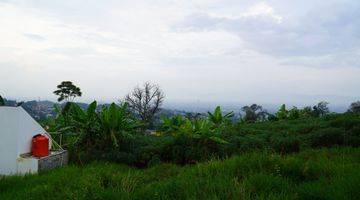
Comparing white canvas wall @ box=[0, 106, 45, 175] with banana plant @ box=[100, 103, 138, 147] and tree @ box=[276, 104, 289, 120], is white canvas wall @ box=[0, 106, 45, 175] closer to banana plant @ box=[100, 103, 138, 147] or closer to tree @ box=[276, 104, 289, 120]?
banana plant @ box=[100, 103, 138, 147]

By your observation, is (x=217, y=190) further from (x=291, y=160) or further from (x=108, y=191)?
(x=291, y=160)

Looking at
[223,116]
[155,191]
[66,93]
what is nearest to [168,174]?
[155,191]

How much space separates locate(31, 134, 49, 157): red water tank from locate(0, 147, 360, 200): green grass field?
119 centimetres

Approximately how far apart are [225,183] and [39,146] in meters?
4.54

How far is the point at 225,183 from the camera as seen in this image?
491cm

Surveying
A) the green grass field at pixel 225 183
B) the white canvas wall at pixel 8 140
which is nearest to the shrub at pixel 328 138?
the green grass field at pixel 225 183

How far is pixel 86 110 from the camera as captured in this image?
9359 mm

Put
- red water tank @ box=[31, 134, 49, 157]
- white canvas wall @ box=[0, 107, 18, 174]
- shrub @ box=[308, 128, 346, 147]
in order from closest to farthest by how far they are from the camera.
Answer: white canvas wall @ box=[0, 107, 18, 174] → red water tank @ box=[31, 134, 49, 157] → shrub @ box=[308, 128, 346, 147]

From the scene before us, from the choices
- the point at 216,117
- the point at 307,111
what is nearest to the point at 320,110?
the point at 307,111

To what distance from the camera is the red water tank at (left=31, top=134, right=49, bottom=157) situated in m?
7.95

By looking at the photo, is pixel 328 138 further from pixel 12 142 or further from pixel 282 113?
pixel 282 113

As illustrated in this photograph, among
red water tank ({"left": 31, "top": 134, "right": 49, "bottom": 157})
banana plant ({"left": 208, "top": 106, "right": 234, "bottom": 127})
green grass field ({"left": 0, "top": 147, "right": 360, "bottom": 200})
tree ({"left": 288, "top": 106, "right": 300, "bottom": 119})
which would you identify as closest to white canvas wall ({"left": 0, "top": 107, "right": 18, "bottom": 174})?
red water tank ({"left": 31, "top": 134, "right": 49, "bottom": 157})

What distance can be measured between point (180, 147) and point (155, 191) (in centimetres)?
390

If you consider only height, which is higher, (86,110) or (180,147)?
(86,110)
